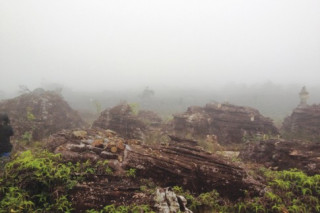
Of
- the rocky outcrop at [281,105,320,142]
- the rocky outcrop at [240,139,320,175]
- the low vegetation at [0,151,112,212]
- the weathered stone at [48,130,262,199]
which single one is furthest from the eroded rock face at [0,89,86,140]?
the rocky outcrop at [281,105,320,142]

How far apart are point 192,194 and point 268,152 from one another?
8745 mm

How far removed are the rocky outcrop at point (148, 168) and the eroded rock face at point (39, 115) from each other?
1370cm

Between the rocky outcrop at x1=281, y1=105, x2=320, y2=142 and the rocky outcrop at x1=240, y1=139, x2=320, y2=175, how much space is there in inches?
535

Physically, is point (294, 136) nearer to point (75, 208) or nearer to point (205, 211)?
point (205, 211)

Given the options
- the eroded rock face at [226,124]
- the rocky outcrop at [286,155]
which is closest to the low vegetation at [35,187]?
the rocky outcrop at [286,155]

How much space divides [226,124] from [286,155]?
1525 cm

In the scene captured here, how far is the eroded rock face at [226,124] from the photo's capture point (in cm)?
2625

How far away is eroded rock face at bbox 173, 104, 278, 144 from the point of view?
2625 cm

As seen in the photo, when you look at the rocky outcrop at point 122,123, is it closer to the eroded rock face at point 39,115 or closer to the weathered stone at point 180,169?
the eroded rock face at point 39,115

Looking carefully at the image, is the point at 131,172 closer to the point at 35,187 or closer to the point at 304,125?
the point at 35,187

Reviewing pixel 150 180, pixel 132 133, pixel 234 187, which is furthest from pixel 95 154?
pixel 132 133

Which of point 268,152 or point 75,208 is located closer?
point 75,208

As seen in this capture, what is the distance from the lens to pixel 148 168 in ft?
31.1

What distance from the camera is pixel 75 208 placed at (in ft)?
21.9
